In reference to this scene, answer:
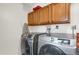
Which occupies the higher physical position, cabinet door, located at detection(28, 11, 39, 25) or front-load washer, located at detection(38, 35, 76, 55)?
cabinet door, located at detection(28, 11, 39, 25)

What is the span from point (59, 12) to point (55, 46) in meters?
0.35

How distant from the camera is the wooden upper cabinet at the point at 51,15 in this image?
175 centimetres

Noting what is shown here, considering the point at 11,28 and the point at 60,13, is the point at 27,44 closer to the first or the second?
the point at 11,28

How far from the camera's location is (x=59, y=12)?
5.82 feet

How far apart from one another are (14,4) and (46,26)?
1.32 feet

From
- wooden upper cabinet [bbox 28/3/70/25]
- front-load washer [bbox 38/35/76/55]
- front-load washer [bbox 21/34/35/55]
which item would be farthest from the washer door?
wooden upper cabinet [bbox 28/3/70/25]

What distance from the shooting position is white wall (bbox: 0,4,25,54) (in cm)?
178

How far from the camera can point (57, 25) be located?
175cm

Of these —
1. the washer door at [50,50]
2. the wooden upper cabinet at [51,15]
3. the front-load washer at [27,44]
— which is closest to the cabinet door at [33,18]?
the wooden upper cabinet at [51,15]

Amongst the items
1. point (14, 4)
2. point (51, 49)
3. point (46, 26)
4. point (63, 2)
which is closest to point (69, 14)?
point (63, 2)

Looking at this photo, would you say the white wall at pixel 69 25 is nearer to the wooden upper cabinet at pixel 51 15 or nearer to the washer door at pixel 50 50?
the wooden upper cabinet at pixel 51 15

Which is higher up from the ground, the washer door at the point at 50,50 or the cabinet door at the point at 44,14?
the cabinet door at the point at 44,14

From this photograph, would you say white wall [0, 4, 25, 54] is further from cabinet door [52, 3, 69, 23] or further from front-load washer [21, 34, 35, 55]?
cabinet door [52, 3, 69, 23]

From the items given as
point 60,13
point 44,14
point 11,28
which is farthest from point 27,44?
point 60,13
